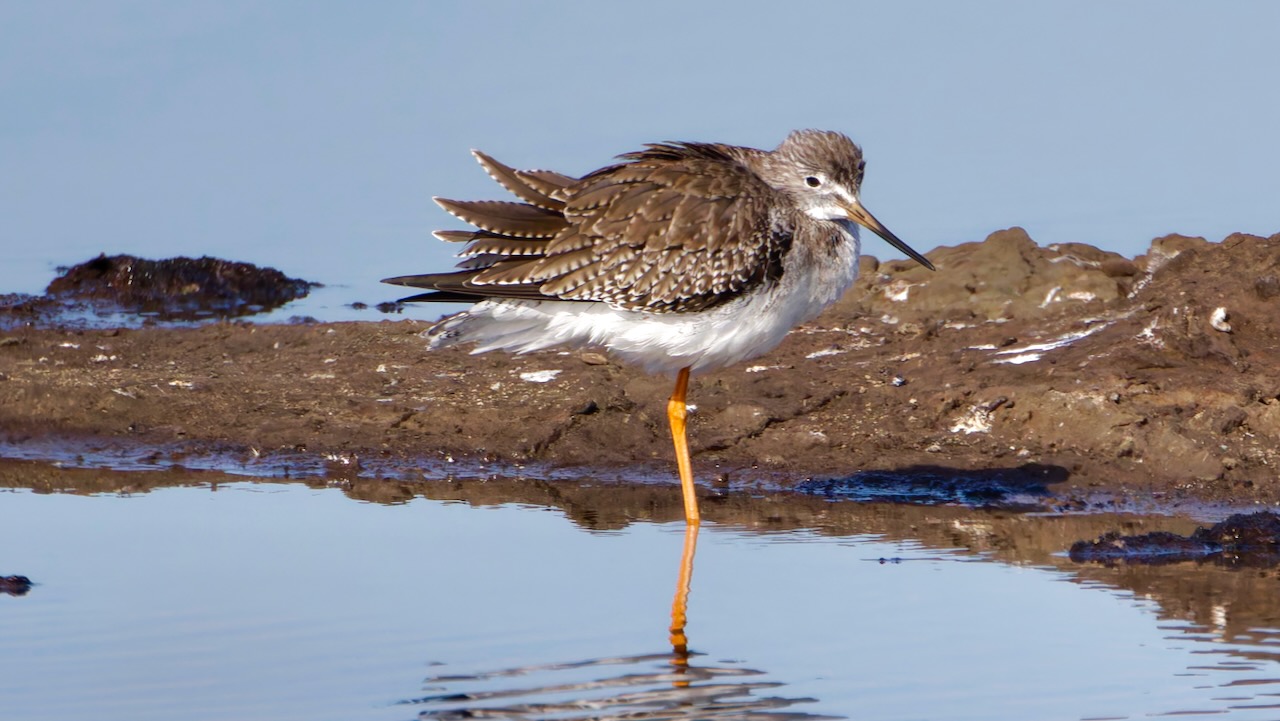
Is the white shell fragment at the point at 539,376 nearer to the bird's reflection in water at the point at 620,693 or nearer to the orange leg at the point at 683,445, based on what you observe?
the orange leg at the point at 683,445

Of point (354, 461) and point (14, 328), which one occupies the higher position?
point (14, 328)

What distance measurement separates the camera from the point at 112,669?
20.6 ft

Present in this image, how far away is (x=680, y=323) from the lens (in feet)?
30.0

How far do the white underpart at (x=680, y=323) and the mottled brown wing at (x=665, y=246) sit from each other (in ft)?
0.32

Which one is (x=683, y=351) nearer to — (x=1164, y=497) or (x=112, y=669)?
(x=1164, y=497)

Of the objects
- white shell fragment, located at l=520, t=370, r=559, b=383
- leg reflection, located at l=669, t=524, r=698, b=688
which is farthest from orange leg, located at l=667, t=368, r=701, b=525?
white shell fragment, located at l=520, t=370, r=559, b=383

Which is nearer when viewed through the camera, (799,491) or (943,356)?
(799,491)

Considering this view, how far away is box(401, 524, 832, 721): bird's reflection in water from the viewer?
588cm

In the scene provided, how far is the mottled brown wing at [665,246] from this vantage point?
Result: 9000 mm

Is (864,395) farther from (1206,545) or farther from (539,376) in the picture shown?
(1206,545)

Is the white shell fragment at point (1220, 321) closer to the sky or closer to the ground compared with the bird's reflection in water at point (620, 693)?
closer to the sky

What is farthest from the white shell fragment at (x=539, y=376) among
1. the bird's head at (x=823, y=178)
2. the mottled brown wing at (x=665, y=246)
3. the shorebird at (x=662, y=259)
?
the bird's head at (x=823, y=178)

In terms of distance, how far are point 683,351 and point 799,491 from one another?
1074 mm

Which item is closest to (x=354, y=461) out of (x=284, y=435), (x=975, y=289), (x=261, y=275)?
(x=284, y=435)
